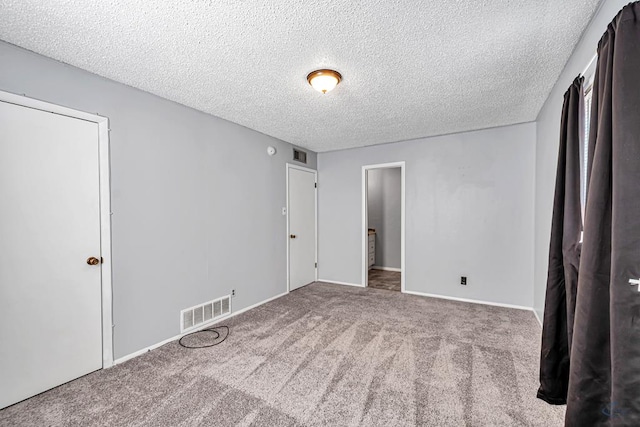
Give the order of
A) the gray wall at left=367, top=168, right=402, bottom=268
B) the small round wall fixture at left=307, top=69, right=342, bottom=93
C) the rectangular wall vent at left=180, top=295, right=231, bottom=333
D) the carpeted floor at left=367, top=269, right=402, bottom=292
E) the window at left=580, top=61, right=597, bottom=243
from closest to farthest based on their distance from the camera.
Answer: the window at left=580, top=61, right=597, bottom=243 → the small round wall fixture at left=307, top=69, right=342, bottom=93 → the rectangular wall vent at left=180, top=295, right=231, bottom=333 → the carpeted floor at left=367, top=269, right=402, bottom=292 → the gray wall at left=367, top=168, right=402, bottom=268

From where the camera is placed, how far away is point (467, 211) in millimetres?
3857

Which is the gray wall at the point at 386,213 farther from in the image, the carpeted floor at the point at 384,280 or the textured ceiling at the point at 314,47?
the textured ceiling at the point at 314,47

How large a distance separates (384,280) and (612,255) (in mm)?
4317


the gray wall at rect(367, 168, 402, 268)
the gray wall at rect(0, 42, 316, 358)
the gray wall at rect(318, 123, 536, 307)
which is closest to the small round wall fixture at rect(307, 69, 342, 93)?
the gray wall at rect(0, 42, 316, 358)

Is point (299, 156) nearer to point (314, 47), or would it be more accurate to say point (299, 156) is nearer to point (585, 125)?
point (314, 47)

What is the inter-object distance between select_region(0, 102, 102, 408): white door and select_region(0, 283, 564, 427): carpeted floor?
235mm

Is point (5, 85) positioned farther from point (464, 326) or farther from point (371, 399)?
point (464, 326)

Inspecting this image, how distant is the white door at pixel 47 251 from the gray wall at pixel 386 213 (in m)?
5.05

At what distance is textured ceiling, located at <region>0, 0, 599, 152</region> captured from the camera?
59.8 inches

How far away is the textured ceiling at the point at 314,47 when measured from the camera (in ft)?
4.98

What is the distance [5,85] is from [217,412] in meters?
2.58

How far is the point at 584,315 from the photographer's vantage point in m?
1.17

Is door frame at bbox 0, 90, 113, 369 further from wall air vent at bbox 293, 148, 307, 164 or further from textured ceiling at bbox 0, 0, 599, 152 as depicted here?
wall air vent at bbox 293, 148, 307, 164

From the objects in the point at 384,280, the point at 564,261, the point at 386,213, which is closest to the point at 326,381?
the point at 564,261
